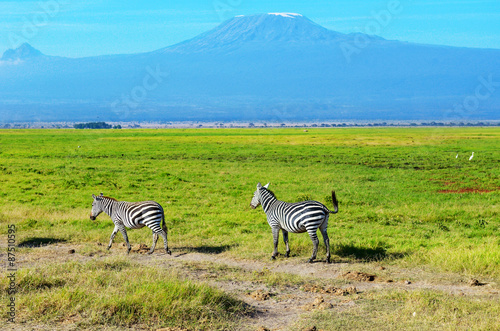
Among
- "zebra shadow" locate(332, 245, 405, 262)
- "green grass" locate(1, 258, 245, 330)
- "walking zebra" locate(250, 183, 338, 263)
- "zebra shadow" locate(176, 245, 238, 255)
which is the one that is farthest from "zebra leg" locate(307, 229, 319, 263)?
"green grass" locate(1, 258, 245, 330)

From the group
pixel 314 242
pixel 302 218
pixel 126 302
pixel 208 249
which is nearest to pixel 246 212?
pixel 208 249

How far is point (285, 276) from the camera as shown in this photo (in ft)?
35.1

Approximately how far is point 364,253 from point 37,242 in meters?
8.23

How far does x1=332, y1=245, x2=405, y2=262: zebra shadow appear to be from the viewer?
40.9 ft

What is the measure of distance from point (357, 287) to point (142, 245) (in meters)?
5.52

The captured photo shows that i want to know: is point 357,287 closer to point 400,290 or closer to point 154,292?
point 400,290

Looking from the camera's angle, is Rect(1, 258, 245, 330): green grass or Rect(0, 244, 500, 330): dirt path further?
Rect(0, 244, 500, 330): dirt path

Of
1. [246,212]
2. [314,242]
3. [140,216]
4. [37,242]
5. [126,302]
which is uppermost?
[140,216]

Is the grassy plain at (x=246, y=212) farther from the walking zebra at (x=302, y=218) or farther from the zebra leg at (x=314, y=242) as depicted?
the walking zebra at (x=302, y=218)

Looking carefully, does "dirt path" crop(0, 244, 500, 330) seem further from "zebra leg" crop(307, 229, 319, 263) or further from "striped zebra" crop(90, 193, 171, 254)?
"striped zebra" crop(90, 193, 171, 254)

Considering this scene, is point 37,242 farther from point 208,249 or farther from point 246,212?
point 246,212

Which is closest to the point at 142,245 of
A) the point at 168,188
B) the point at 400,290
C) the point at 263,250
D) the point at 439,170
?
the point at 263,250

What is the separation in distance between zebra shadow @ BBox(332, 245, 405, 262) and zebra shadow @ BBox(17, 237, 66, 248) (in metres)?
7.19

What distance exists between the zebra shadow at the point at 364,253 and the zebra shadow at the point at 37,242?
7.19 m
